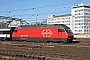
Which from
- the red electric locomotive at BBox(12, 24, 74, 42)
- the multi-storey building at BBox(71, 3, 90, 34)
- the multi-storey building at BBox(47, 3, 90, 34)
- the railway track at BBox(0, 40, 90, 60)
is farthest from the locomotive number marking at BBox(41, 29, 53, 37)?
the multi-storey building at BBox(71, 3, 90, 34)

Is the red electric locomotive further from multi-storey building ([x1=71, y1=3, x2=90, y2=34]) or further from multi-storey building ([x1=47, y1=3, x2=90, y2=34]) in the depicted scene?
multi-storey building ([x1=71, y1=3, x2=90, y2=34])

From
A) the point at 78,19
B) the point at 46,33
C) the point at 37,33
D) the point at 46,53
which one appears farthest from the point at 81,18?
the point at 46,53

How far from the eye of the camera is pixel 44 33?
113 ft

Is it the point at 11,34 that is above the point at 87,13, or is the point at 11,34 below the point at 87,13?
below

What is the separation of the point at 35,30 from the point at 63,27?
672cm

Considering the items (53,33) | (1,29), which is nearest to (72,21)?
(1,29)

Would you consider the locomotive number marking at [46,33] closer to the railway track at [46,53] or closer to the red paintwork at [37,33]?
the red paintwork at [37,33]

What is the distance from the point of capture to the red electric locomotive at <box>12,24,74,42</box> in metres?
31.6

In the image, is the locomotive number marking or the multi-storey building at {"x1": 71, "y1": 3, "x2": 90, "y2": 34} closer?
the locomotive number marking

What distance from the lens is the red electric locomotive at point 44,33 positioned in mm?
31559

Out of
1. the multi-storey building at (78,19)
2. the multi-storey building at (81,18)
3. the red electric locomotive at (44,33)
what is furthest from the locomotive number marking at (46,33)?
the multi-storey building at (81,18)

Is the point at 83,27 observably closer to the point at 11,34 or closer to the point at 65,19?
the point at 65,19

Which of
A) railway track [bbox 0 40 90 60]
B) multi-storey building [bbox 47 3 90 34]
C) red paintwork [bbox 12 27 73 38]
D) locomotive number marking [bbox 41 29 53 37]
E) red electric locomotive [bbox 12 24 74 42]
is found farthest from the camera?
multi-storey building [bbox 47 3 90 34]

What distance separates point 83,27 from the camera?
11212cm
